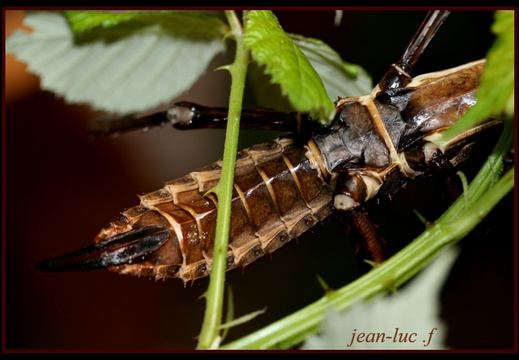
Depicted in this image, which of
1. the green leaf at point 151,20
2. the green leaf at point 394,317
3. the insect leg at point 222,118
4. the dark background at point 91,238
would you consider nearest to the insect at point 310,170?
the insect leg at point 222,118

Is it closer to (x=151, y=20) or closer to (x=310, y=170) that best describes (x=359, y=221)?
(x=310, y=170)

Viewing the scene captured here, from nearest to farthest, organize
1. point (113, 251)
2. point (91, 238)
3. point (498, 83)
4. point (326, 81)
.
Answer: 1. point (498, 83)
2. point (113, 251)
3. point (326, 81)
4. point (91, 238)

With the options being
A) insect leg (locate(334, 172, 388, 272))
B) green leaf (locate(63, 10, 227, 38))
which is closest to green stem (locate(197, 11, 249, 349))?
green leaf (locate(63, 10, 227, 38))

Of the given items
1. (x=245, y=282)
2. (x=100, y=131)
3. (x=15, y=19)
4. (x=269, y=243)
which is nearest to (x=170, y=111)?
(x=100, y=131)

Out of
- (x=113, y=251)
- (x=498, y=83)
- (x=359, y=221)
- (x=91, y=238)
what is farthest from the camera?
(x=91, y=238)

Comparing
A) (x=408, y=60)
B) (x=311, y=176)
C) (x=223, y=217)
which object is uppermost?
(x=408, y=60)

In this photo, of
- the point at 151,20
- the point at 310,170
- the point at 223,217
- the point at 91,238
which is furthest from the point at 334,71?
the point at 91,238

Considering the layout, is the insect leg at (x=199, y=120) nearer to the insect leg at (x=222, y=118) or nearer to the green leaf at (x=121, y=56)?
the insect leg at (x=222, y=118)
